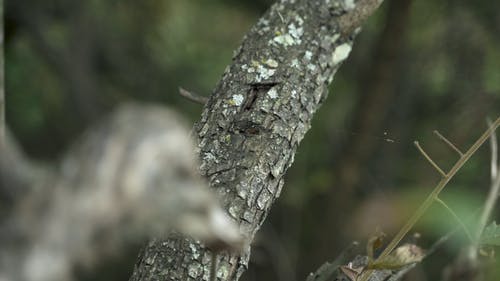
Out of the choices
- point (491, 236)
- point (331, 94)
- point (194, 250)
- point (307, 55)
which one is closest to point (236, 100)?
point (307, 55)

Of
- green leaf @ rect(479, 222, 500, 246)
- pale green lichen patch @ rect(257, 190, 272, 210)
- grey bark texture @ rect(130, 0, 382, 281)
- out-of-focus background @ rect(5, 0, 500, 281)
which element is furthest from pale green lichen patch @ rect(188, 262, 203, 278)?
out-of-focus background @ rect(5, 0, 500, 281)

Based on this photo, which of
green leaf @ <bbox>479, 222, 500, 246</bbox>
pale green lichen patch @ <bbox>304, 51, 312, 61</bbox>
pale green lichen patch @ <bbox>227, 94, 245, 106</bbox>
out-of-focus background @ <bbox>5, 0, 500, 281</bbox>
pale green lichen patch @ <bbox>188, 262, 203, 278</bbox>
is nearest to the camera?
green leaf @ <bbox>479, 222, 500, 246</bbox>

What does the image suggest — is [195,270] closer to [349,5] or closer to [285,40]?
[285,40]

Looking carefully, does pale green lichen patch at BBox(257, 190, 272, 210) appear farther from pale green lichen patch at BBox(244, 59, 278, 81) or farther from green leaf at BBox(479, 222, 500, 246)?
green leaf at BBox(479, 222, 500, 246)

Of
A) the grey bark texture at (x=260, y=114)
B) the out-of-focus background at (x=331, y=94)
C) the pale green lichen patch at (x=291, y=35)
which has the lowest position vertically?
the grey bark texture at (x=260, y=114)

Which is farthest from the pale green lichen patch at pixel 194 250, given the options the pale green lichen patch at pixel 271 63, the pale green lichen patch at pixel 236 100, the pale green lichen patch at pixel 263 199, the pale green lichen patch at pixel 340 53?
the pale green lichen patch at pixel 340 53

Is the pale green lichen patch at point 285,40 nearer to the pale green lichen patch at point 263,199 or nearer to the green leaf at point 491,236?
the pale green lichen patch at point 263,199

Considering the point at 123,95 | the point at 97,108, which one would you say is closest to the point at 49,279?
the point at 97,108
